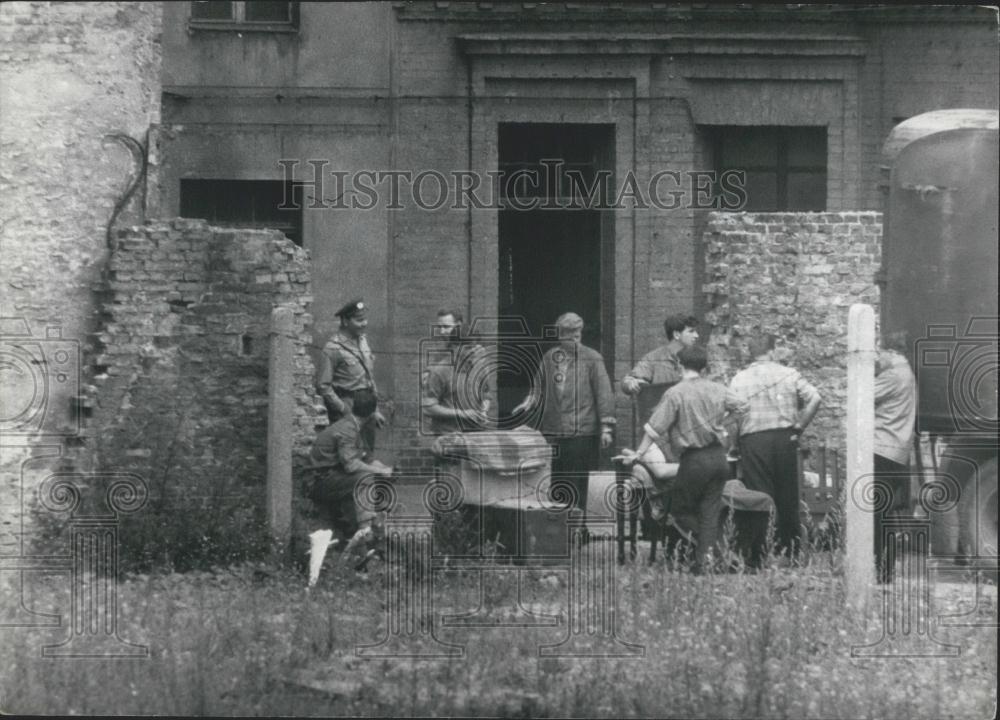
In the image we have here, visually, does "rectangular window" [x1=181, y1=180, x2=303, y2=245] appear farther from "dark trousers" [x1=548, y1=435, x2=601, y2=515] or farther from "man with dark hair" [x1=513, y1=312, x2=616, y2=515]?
"dark trousers" [x1=548, y1=435, x2=601, y2=515]

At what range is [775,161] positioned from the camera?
1655 centimetres

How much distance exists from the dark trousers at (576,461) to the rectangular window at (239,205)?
4885 millimetres

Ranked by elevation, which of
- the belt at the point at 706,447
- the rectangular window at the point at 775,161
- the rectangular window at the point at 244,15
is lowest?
the belt at the point at 706,447

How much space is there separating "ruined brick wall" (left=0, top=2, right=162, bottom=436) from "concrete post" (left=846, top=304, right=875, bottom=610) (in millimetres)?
5602

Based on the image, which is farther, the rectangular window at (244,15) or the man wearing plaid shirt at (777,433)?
the rectangular window at (244,15)

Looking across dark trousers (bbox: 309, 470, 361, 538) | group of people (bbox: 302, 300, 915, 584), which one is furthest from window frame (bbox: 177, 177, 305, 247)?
dark trousers (bbox: 309, 470, 361, 538)

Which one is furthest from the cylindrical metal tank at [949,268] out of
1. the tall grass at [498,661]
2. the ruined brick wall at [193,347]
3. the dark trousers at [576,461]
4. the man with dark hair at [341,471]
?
the ruined brick wall at [193,347]

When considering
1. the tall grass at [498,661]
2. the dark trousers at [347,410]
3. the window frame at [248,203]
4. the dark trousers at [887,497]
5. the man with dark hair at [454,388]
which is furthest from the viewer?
the window frame at [248,203]

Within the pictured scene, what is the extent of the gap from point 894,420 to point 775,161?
5814mm

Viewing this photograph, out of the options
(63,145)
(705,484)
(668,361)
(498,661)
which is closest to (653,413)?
(705,484)

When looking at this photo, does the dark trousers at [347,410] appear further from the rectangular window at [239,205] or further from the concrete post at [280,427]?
the rectangular window at [239,205]

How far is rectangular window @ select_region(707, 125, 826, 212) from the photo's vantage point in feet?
54.1

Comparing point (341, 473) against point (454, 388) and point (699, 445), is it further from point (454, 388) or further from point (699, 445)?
point (699, 445)

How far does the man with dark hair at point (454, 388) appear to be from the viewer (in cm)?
1213
